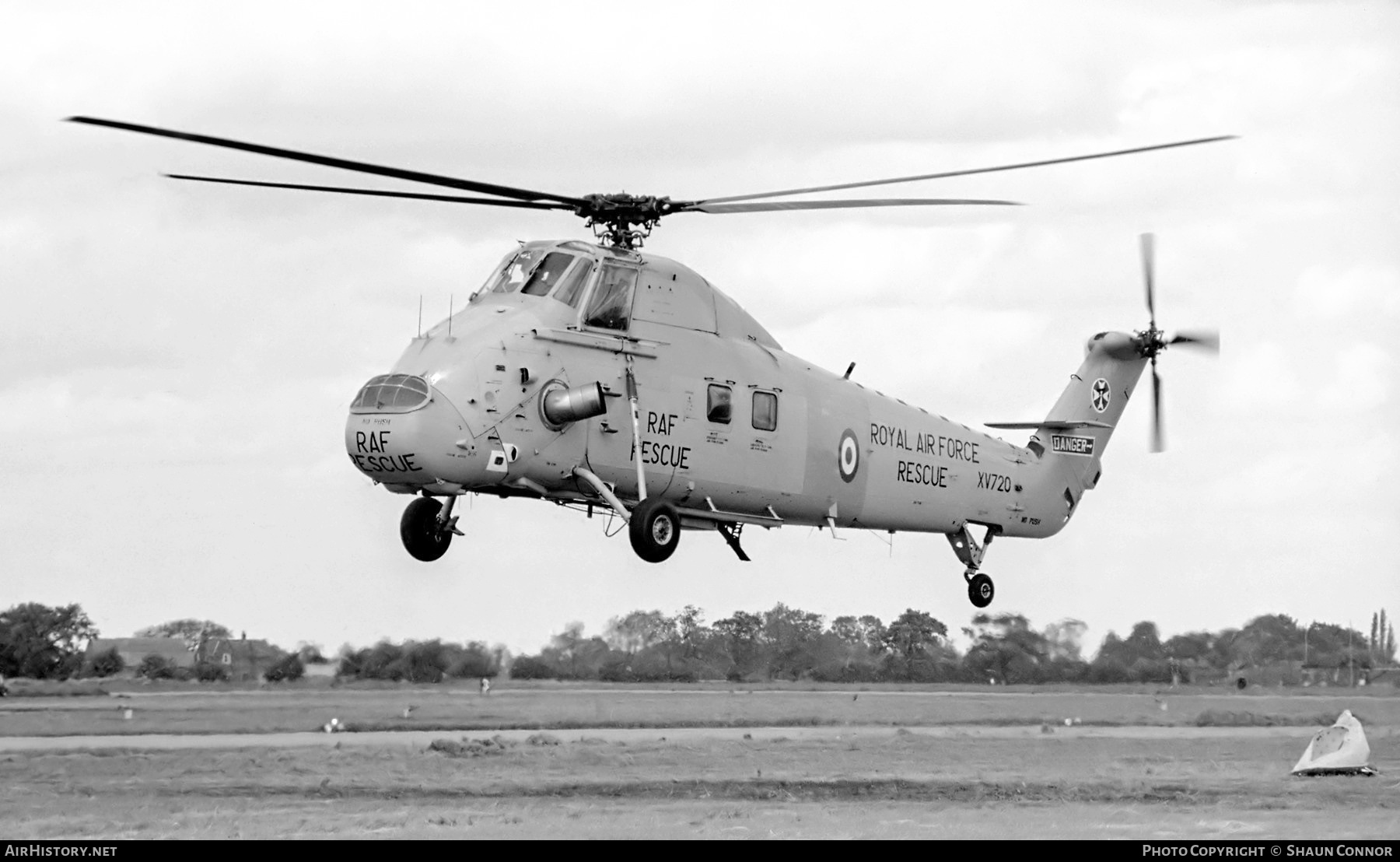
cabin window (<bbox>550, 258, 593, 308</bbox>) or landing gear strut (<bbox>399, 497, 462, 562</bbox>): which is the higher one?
cabin window (<bbox>550, 258, 593, 308</bbox>)

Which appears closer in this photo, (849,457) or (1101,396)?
(849,457)

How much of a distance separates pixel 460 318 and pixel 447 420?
1990mm

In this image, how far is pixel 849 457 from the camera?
2888cm

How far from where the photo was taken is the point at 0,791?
32.0 meters

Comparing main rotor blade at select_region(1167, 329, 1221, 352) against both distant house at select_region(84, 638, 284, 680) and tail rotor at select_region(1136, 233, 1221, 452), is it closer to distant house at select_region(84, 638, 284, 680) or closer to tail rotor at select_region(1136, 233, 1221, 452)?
tail rotor at select_region(1136, 233, 1221, 452)

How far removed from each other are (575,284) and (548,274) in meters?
0.43

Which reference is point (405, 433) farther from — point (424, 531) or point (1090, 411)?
point (1090, 411)

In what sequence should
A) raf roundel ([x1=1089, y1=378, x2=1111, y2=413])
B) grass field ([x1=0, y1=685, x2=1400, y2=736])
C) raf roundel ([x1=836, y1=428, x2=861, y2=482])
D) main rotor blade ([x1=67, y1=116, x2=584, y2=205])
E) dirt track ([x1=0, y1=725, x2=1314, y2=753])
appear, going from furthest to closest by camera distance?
grass field ([x1=0, y1=685, x2=1400, y2=736]), dirt track ([x1=0, y1=725, x2=1314, y2=753]), raf roundel ([x1=1089, y1=378, x2=1111, y2=413]), raf roundel ([x1=836, y1=428, x2=861, y2=482]), main rotor blade ([x1=67, y1=116, x2=584, y2=205])

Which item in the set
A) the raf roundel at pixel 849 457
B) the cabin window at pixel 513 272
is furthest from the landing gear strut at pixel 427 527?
the raf roundel at pixel 849 457

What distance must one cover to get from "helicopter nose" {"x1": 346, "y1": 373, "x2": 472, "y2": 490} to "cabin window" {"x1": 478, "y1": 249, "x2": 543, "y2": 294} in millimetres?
2596

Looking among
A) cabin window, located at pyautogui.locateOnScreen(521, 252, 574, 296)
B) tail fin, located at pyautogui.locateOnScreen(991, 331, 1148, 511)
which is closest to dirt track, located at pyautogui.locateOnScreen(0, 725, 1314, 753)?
tail fin, located at pyautogui.locateOnScreen(991, 331, 1148, 511)

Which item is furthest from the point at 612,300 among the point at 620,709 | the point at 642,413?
the point at 620,709

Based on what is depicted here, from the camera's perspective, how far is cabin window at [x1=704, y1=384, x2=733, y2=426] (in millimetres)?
26547
